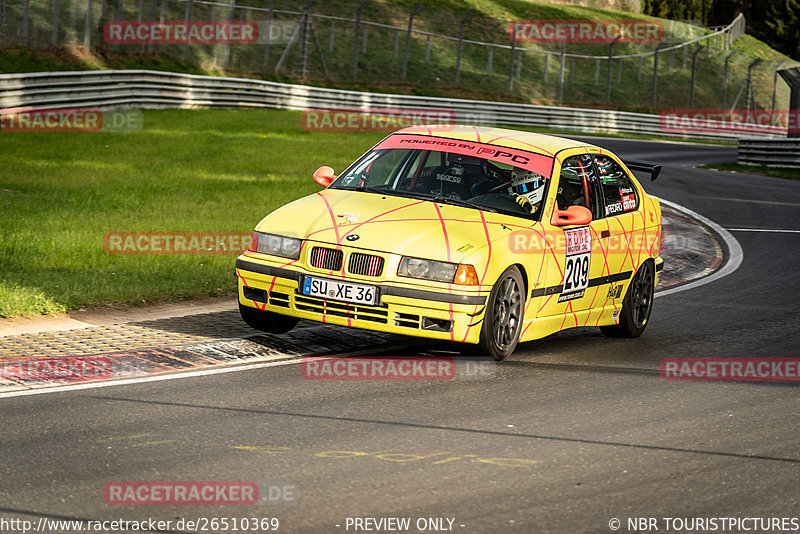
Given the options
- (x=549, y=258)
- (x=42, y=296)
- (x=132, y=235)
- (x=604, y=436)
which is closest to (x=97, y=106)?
(x=132, y=235)

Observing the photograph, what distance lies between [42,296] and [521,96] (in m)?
43.7

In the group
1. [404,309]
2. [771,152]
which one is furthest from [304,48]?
[404,309]

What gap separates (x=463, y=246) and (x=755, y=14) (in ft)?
308

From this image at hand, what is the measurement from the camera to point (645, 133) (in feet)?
158

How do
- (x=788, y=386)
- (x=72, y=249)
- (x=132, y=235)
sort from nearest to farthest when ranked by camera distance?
(x=788, y=386)
(x=72, y=249)
(x=132, y=235)

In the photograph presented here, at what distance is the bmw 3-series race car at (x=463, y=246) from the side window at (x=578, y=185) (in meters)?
0.01

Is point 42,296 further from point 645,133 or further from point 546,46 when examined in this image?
point 546,46

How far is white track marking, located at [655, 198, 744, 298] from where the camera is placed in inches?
511

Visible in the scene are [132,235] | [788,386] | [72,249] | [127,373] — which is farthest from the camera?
[132,235]

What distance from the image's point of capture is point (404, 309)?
26.6 ft
